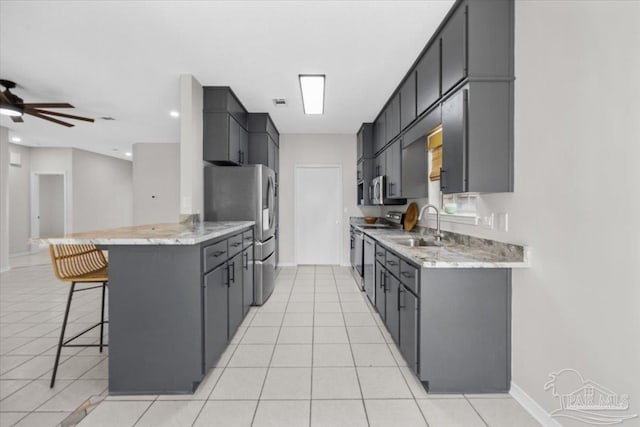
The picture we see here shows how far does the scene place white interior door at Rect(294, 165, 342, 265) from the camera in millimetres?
5691

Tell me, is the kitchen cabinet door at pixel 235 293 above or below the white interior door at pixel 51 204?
below

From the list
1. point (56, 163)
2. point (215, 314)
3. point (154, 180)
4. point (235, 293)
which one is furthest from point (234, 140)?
point (56, 163)

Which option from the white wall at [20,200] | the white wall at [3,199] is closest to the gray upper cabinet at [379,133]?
the white wall at [3,199]

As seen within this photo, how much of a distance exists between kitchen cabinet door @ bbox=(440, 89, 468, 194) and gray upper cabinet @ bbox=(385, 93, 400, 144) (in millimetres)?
1296

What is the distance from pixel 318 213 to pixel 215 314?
3.74 meters

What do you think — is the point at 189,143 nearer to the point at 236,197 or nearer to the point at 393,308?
the point at 236,197

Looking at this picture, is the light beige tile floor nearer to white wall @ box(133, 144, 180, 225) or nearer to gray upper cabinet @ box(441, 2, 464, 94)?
gray upper cabinet @ box(441, 2, 464, 94)

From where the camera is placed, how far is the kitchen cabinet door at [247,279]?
297 cm

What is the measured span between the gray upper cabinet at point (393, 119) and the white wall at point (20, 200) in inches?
320

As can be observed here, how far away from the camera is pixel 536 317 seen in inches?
64.6

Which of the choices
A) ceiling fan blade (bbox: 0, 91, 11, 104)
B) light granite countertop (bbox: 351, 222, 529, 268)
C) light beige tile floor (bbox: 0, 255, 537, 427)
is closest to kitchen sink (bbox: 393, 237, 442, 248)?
light granite countertop (bbox: 351, 222, 529, 268)

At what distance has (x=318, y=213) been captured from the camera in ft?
18.7

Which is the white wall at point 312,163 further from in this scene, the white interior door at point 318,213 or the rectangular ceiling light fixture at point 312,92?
the rectangular ceiling light fixture at point 312,92

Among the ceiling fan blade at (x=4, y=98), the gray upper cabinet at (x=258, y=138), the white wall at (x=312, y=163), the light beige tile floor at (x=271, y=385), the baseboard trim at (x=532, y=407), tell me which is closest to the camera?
the baseboard trim at (x=532, y=407)
